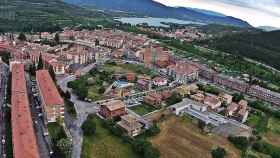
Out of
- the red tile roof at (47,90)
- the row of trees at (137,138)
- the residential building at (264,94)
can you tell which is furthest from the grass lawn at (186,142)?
the residential building at (264,94)

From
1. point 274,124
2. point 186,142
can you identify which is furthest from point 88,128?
point 274,124

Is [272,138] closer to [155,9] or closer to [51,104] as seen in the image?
[51,104]

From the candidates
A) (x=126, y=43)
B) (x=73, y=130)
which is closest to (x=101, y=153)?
(x=73, y=130)

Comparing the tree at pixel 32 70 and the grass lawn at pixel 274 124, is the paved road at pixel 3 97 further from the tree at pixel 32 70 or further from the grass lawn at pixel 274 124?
the grass lawn at pixel 274 124

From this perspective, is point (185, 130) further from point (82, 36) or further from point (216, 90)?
point (82, 36)

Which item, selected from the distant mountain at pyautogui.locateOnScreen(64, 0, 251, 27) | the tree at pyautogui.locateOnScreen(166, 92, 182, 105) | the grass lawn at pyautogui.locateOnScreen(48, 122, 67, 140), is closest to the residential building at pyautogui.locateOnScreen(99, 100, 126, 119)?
the grass lawn at pyautogui.locateOnScreen(48, 122, 67, 140)

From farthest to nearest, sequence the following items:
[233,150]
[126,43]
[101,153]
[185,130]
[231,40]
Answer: [231,40] < [126,43] < [185,130] < [233,150] < [101,153]
